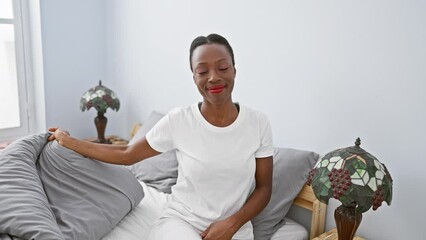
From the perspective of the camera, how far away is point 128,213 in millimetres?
1477

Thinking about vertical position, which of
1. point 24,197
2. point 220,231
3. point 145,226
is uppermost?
point 24,197

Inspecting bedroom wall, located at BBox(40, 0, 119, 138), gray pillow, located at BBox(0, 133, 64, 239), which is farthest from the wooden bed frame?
bedroom wall, located at BBox(40, 0, 119, 138)

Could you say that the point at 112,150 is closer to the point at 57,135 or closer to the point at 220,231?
the point at 57,135

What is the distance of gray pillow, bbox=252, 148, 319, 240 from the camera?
1.46 meters

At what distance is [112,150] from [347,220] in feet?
2.73

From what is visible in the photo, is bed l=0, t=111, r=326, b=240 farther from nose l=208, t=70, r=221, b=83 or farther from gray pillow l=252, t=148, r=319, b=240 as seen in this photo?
nose l=208, t=70, r=221, b=83

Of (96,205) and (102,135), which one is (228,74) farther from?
(102,135)

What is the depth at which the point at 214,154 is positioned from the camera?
48.2 inches

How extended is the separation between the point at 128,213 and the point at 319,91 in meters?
0.92

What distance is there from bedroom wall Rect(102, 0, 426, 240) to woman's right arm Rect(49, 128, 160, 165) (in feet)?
2.18

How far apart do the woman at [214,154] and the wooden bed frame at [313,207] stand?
28 cm

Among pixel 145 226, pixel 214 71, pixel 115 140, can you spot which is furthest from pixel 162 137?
pixel 115 140

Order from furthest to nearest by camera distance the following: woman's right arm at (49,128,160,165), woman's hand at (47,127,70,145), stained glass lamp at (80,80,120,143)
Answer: stained glass lamp at (80,80,120,143) → woman's hand at (47,127,70,145) → woman's right arm at (49,128,160,165)

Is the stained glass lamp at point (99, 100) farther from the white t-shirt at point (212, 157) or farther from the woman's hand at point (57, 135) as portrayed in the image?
the white t-shirt at point (212, 157)
